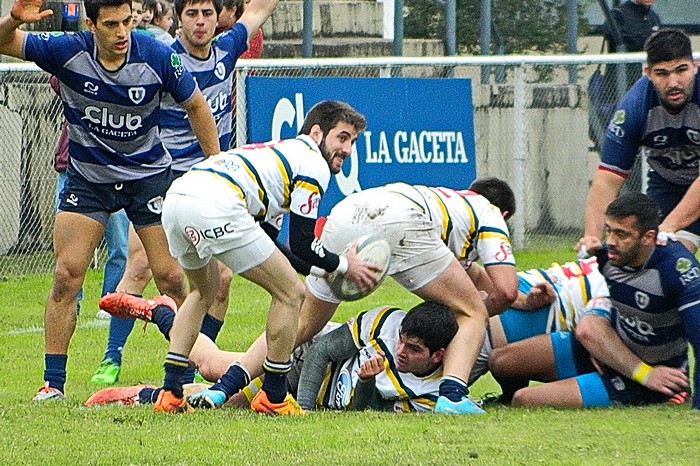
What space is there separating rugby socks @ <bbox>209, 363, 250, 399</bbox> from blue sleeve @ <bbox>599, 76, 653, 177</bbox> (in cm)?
267

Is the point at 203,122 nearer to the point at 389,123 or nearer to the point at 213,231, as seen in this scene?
the point at 213,231

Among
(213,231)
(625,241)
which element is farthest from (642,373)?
(213,231)

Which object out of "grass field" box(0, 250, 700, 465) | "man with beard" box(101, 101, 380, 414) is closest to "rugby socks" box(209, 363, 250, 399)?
"man with beard" box(101, 101, 380, 414)

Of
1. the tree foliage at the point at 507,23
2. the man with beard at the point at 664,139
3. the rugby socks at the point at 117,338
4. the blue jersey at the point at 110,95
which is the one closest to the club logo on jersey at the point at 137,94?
the blue jersey at the point at 110,95

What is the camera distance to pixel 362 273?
732cm

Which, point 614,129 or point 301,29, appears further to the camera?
point 301,29

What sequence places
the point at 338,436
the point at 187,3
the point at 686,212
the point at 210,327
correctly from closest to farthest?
the point at 338,436 → the point at 686,212 → the point at 210,327 → the point at 187,3

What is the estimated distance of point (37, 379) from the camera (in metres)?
8.89

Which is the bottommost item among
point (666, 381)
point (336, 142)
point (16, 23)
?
point (666, 381)

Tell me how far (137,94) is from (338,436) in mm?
2369

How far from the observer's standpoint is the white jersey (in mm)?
8258

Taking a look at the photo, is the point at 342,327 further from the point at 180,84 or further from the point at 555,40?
the point at 555,40

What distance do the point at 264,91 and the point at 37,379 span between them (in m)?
5.45

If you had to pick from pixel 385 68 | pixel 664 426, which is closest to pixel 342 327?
pixel 664 426
